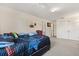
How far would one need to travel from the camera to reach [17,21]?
13.5 ft

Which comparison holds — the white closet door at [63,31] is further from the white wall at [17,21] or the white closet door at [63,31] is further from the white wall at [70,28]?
the white wall at [17,21]

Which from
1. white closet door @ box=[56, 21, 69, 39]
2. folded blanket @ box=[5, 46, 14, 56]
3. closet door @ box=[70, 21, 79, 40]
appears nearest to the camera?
folded blanket @ box=[5, 46, 14, 56]

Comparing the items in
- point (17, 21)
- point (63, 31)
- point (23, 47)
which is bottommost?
point (23, 47)

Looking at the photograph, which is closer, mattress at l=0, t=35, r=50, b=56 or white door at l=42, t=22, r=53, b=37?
mattress at l=0, t=35, r=50, b=56

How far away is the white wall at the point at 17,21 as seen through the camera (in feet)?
11.7

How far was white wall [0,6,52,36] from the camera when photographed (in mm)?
3553

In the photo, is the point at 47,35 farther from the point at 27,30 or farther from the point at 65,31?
the point at 65,31

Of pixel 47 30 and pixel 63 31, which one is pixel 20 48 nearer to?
pixel 47 30

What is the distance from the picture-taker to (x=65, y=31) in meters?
6.00

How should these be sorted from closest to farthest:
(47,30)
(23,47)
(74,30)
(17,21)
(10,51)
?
(10,51)
(23,47)
(17,21)
(47,30)
(74,30)

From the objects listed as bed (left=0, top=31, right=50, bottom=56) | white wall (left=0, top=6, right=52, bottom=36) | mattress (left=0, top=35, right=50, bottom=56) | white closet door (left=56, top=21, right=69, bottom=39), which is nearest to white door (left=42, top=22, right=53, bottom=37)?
white wall (left=0, top=6, right=52, bottom=36)

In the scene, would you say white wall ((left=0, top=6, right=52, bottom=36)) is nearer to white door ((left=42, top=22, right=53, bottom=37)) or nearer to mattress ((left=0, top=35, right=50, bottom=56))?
white door ((left=42, top=22, right=53, bottom=37))

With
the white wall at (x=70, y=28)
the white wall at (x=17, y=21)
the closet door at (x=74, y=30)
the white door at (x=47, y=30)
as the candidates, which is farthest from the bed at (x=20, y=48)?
the closet door at (x=74, y=30)

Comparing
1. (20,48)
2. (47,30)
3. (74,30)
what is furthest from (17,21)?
(74,30)
